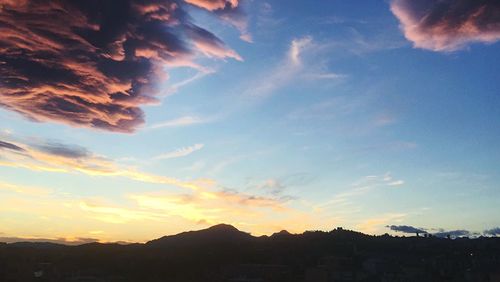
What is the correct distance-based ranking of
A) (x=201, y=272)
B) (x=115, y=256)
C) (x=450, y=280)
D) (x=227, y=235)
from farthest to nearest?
1. (x=227, y=235)
2. (x=115, y=256)
3. (x=201, y=272)
4. (x=450, y=280)

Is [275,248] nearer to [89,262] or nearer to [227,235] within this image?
[227,235]

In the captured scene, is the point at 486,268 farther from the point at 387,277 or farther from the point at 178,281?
the point at 178,281

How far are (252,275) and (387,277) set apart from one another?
997 inches

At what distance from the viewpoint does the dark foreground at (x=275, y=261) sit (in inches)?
3223

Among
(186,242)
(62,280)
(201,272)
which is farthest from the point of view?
(186,242)

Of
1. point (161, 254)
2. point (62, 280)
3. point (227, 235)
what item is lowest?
point (62, 280)

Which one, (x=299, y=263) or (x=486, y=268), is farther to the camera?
(x=299, y=263)

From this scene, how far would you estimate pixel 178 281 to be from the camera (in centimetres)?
8112

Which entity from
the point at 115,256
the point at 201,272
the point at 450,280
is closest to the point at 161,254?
the point at 115,256

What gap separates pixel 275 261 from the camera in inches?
4242

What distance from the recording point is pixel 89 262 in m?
105

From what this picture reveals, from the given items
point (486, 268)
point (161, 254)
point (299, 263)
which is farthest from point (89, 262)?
point (486, 268)

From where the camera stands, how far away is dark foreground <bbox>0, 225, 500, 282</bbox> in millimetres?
81875

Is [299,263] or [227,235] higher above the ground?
[227,235]
